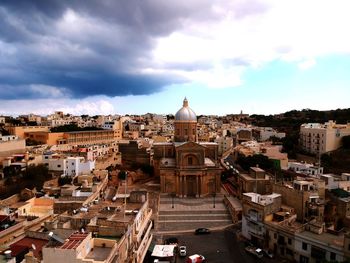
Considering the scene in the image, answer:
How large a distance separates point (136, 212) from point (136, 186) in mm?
24908

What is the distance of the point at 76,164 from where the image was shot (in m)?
47.8

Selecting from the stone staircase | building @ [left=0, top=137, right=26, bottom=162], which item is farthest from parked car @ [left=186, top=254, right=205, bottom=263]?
building @ [left=0, top=137, right=26, bottom=162]

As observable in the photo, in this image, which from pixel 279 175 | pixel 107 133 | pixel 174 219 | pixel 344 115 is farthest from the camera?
pixel 344 115

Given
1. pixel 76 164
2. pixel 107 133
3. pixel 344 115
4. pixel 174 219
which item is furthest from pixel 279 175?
pixel 344 115

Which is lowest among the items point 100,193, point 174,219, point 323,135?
point 174,219

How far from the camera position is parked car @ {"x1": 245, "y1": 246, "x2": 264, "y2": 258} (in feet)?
92.9

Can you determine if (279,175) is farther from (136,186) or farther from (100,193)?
(100,193)

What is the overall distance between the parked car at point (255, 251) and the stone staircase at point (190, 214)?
22.2 ft

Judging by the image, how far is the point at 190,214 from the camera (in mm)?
39688

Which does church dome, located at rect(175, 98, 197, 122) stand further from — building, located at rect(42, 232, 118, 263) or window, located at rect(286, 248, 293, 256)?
building, located at rect(42, 232, 118, 263)

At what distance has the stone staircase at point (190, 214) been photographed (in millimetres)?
36219

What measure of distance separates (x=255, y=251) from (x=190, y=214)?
12.1 meters

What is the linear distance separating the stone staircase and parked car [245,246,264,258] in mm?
6754

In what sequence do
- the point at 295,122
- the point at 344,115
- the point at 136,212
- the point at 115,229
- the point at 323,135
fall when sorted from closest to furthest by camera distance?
the point at 115,229 < the point at 136,212 < the point at 323,135 < the point at 344,115 < the point at 295,122
